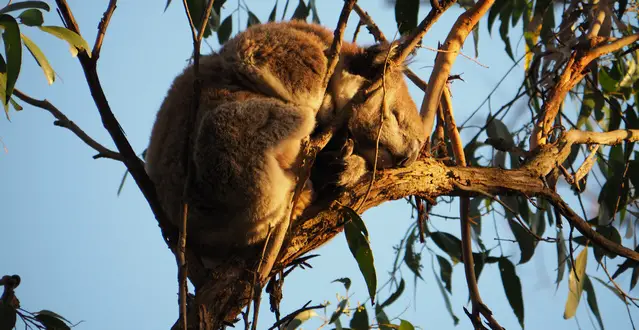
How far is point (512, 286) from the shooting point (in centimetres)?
317

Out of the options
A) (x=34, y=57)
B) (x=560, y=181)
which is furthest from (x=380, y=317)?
(x=34, y=57)

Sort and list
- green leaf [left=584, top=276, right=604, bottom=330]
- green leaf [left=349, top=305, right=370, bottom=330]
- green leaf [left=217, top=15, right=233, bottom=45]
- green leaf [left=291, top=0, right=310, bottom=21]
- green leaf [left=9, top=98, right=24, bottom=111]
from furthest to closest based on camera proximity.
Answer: green leaf [left=217, top=15, right=233, bottom=45]
green leaf [left=291, top=0, right=310, bottom=21]
green leaf [left=584, top=276, right=604, bottom=330]
green leaf [left=349, top=305, right=370, bottom=330]
green leaf [left=9, top=98, right=24, bottom=111]

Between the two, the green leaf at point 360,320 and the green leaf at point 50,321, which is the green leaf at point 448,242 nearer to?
the green leaf at point 360,320

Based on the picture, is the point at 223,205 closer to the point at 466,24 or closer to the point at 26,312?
the point at 26,312

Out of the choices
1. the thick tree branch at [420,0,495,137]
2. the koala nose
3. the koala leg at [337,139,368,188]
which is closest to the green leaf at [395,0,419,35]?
the thick tree branch at [420,0,495,137]

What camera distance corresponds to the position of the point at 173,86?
101 inches

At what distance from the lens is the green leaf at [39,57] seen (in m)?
1.90

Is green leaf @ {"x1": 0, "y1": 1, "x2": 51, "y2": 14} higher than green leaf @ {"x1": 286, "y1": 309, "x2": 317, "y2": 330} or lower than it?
higher

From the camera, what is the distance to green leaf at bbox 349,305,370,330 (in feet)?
8.94

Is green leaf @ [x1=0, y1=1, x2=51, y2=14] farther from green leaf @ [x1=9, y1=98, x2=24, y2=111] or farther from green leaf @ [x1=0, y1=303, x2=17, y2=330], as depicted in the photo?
green leaf @ [x1=0, y1=303, x2=17, y2=330]

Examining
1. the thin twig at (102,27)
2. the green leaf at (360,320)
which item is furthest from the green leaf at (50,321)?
the green leaf at (360,320)

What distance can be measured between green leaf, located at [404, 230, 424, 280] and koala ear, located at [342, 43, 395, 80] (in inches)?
56.6

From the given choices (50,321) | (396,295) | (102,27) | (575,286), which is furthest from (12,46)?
(575,286)

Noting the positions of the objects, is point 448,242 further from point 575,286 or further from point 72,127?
point 72,127
